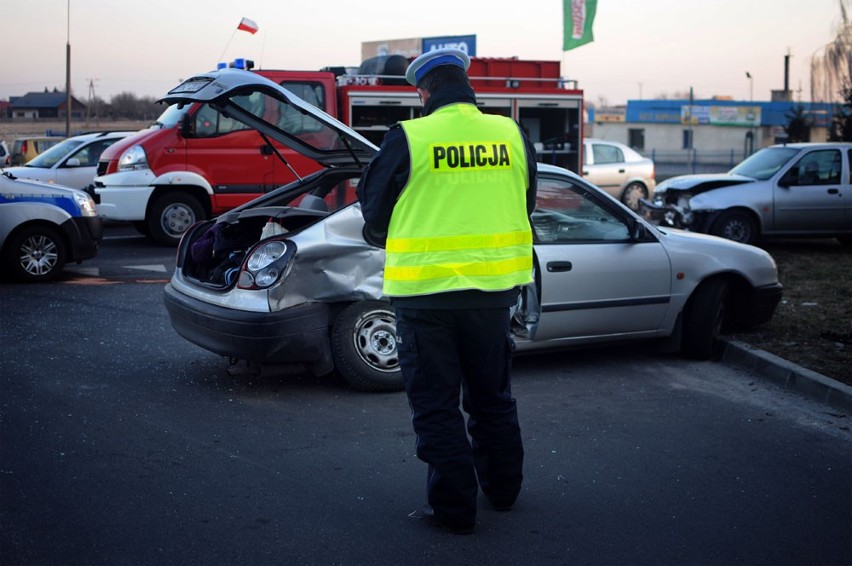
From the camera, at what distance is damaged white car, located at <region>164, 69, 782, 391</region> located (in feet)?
19.6

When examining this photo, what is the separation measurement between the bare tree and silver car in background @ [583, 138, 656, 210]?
14.1 ft

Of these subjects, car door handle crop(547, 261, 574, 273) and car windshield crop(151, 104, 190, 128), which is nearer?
car door handle crop(547, 261, 574, 273)

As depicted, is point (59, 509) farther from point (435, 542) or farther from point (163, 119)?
point (163, 119)

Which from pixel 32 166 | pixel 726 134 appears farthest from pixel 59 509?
pixel 726 134

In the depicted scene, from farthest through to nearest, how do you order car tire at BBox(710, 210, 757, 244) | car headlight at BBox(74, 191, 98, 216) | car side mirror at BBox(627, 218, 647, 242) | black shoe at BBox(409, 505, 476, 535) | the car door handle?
car tire at BBox(710, 210, 757, 244), car headlight at BBox(74, 191, 98, 216), car side mirror at BBox(627, 218, 647, 242), the car door handle, black shoe at BBox(409, 505, 476, 535)

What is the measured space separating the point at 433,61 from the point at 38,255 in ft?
25.9

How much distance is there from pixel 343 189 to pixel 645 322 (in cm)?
236

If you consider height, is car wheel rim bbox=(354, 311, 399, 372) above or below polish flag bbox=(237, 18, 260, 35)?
below

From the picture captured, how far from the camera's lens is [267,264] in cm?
598

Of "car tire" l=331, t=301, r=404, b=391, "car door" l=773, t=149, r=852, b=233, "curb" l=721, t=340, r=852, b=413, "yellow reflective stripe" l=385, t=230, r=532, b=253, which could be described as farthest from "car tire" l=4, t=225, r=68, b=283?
"car door" l=773, t=149, r=852, b=233

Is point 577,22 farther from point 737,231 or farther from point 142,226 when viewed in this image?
point 142,226

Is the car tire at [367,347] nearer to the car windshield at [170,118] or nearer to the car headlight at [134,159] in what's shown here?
the car windshield at [170,118]

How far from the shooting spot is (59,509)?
4.14 metres

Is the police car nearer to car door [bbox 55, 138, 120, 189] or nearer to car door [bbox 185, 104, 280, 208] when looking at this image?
car door [bbox 185, 104, 280, 208]
